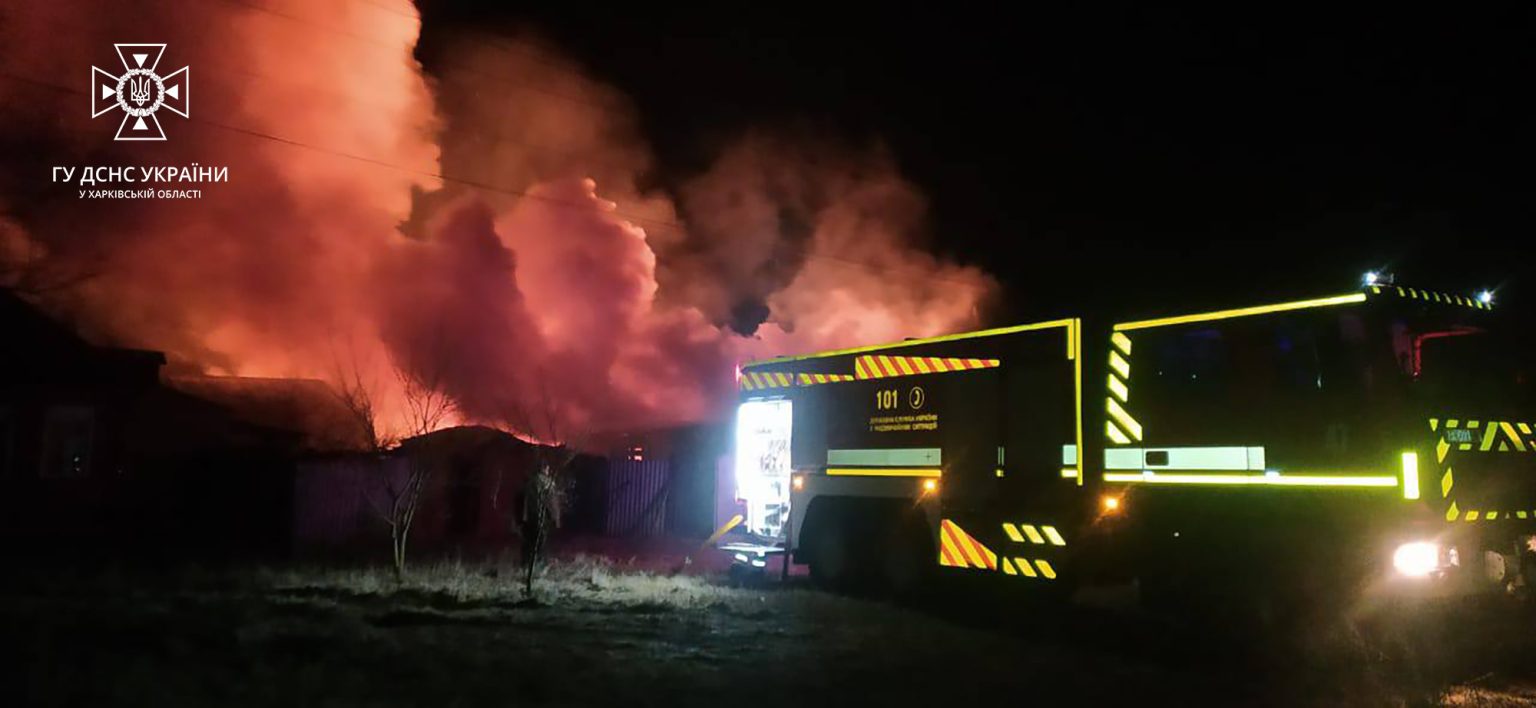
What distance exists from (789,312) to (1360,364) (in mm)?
21650

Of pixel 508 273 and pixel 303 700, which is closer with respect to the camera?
pixel 303 700

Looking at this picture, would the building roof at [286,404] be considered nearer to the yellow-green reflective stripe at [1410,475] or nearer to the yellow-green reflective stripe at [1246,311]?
the yellow-green reflective stripe at [1246,311]

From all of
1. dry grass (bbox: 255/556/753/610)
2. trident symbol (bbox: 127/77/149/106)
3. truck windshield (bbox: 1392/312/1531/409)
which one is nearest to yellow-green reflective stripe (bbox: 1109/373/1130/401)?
truck windshield (bbox: 1392/312/1531/409)


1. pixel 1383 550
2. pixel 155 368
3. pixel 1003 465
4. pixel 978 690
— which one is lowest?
pixel 978 690

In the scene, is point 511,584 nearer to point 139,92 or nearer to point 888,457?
point 888,457

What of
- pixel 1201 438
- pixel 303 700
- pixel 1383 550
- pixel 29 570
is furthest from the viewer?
pixel 29 570

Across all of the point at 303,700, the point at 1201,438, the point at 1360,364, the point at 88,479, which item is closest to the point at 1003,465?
the point at 1201,438

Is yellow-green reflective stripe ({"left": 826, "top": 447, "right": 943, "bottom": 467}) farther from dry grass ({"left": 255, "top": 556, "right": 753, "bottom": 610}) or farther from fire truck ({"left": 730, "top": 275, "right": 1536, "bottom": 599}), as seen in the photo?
dry grass ({"left": 255, "top": 556, "right": 753, "bottom": 610})

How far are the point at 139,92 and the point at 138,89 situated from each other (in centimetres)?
7

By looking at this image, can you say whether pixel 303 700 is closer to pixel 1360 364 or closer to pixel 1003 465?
pixel 1003 465

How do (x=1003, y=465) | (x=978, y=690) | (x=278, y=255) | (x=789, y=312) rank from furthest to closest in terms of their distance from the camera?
(x=789, y=312)
(x=278, y=255)
(x=1003, y=465)
(x=978, y=690)

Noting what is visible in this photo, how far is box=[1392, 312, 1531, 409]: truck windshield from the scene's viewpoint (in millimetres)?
8578

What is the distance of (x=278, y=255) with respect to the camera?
27.4m

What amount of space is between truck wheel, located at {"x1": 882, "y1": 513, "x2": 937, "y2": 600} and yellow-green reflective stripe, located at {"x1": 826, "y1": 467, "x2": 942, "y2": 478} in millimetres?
454
